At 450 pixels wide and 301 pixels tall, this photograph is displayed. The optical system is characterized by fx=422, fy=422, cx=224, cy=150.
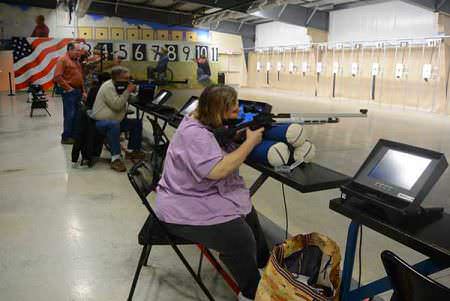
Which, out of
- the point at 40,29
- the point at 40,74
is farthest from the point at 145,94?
the point at 40,29

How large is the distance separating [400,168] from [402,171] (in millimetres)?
18

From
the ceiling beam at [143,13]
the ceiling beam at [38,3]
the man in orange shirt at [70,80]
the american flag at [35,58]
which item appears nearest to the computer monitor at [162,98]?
the man in orange shirt at [70,80]

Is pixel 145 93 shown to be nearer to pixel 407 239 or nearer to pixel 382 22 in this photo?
pixel 407 239

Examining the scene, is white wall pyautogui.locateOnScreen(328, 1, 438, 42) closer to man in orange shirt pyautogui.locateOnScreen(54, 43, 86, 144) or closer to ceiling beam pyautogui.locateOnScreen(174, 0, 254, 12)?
ceiling beam pyautogui.locateOnScreen(174, 0, 254, 12)

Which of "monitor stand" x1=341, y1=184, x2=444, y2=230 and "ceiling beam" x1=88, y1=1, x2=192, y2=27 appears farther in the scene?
"ceiling beam" x1=88, y1=1, x2=192, y2=27

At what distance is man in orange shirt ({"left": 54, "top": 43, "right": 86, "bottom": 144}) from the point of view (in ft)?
18.5

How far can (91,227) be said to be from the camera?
10.0 ft

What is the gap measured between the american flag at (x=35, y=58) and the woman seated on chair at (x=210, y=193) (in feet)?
42.1

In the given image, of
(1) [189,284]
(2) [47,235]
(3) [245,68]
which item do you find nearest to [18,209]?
(2) [47,235]

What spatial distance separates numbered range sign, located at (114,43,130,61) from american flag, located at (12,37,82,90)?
425 cm

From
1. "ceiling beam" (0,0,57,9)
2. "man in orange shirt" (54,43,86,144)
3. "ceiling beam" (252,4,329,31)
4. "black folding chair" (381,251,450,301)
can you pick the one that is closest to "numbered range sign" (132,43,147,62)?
"man in orange shirt" (54,43,86,144)

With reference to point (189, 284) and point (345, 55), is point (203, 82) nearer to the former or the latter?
point (345, 55)

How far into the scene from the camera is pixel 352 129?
25.6 ft

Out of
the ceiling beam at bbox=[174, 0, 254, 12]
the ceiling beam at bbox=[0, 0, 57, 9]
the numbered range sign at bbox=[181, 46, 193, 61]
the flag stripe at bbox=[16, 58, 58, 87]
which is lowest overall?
the flag stripe at bbox=[16, 58, 58, 87]
